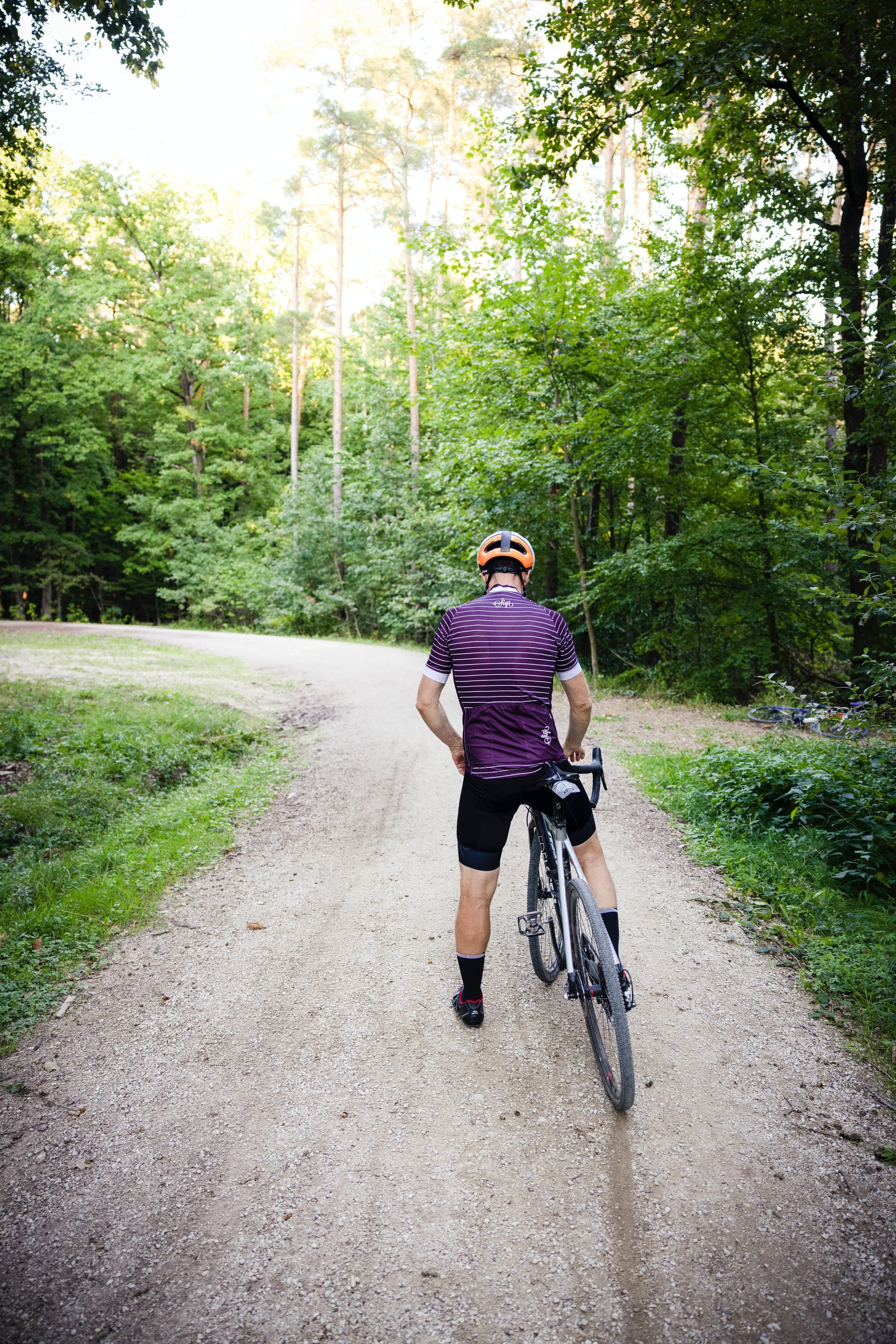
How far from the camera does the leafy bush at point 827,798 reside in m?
4.35

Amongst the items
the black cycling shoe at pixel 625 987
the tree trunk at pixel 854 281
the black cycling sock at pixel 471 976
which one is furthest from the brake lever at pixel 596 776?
the tree trunk at pixel 854 281

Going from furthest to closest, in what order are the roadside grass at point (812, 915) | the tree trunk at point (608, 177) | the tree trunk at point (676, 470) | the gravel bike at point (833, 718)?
the tree trunk at point (608, 177)
the tree trunk at point (676, 470)
the gravel bike at point (833, 718)
the roadside grass at point (812, 915)

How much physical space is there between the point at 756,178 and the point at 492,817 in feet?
33.2

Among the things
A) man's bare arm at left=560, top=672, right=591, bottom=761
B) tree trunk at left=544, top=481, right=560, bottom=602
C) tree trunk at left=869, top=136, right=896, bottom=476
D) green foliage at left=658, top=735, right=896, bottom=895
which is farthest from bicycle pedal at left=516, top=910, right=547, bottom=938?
tree trunk at left=544, top=481, right=560, bottom=602

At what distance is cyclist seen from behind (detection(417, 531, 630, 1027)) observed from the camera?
9.32 ft

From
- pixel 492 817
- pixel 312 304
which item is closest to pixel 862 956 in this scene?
pixel 492 817

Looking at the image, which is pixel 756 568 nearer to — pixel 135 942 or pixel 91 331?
pixel 135 942

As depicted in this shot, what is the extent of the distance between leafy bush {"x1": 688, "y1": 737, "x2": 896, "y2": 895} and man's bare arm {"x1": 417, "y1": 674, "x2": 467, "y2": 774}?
2611 mm

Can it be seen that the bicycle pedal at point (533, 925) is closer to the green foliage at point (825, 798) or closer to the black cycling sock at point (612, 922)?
the black cycling sock at point (612, 922)

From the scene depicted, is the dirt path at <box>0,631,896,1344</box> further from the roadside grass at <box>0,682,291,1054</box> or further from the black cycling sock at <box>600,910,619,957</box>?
the black cycling sock at <box>600,910,619,957</box>

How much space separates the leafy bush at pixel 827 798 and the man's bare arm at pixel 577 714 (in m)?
2.24

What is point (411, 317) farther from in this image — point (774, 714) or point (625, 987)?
point (625, 987)

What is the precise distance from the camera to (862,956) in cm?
355

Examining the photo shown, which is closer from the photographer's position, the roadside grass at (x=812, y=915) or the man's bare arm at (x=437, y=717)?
the man's bare arm at (x=437, y=717)
